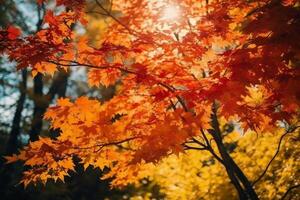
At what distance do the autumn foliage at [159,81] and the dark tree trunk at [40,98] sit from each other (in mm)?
7090

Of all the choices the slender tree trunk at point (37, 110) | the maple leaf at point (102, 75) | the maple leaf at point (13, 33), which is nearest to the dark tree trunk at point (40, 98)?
the slender tree trunk at point (37, 110)

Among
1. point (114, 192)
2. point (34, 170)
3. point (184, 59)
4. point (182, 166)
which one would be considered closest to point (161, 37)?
point (184, 59)

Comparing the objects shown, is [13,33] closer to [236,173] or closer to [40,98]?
[236,173]

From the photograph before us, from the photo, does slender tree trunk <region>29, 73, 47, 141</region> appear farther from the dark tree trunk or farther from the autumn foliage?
the autumn foliage

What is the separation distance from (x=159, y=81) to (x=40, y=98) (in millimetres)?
9771

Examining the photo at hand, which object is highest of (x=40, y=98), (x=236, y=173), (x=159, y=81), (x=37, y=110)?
(x=37, y=110)

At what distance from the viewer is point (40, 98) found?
538 inches

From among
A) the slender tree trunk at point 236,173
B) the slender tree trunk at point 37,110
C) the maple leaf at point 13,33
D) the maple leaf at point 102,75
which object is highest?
the slender tree trunk at point 37,110

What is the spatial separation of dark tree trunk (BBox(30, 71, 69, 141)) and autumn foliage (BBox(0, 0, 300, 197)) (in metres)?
7.09

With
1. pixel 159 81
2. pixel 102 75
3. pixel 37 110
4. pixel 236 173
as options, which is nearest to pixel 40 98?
pixel 37 110

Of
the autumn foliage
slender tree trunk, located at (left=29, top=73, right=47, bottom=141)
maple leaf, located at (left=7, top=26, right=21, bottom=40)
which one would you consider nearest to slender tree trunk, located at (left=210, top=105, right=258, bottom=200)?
the autumn foliage

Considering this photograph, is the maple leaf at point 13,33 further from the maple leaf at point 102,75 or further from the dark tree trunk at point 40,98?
the dark tree trunk at point 40,98

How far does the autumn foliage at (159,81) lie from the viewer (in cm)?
395

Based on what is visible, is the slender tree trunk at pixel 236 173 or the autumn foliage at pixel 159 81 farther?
the slender tree trunk at pixel 236 173
